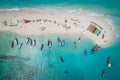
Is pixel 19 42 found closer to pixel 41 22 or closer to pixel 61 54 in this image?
pixel 41 22

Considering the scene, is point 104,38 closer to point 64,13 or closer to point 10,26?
point 64,13

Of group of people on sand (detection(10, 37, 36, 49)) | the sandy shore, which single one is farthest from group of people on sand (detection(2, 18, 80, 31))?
group of people on sand (detection(10, 37, 36, 49))

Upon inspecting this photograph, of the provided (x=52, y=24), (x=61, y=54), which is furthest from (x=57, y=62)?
(x=52, y=24)

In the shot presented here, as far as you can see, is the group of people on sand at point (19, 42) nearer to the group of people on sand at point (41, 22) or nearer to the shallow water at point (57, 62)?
the shallow water at point (57, 62)

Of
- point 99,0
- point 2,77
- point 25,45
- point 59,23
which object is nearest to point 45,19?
point 59,23

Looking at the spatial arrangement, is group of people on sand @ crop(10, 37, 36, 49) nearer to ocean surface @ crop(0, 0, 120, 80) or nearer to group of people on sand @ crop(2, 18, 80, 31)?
ocean surface @ crop(0, 0, 120, 80)

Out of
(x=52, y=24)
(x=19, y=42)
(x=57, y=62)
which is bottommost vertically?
(x=57, y=62)

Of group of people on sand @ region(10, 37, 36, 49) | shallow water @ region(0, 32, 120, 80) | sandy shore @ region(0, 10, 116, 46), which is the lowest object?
shallow water @ region(0, 32, 120, 80)
